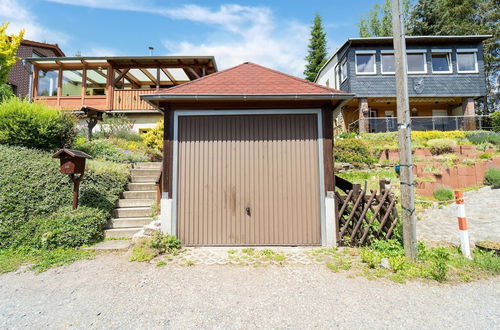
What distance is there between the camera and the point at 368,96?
49.0 ft

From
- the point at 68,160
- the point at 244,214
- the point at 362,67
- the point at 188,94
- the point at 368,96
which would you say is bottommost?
the point at 244,214

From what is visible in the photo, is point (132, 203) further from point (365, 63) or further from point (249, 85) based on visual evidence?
point (365, 63)

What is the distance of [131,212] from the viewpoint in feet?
18.4

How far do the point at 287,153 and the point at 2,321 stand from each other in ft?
15.5

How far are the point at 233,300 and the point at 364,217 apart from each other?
121 inches

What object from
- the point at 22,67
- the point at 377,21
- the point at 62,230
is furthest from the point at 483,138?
the point at 22,67

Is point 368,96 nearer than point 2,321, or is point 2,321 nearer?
point 2,321

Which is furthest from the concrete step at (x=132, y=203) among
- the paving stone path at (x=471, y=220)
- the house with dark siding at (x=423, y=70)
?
the house with dark siding at (x=423, y=70)

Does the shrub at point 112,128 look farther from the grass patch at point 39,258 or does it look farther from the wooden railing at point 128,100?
the grass patch at point 39,258

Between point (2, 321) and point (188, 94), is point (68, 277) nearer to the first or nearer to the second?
point (2, 321)

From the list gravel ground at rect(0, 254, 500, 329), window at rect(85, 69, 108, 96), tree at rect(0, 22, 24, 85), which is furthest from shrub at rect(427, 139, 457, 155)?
window at rect(85, 69, 108, 96)

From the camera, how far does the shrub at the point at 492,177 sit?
313 inches

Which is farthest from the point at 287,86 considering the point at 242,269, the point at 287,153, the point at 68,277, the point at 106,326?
the point at 68,277

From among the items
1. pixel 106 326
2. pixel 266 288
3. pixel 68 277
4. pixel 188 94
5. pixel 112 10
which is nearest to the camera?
pixel 106 326
